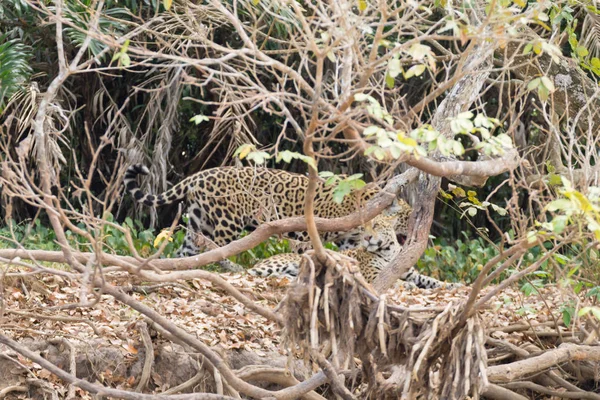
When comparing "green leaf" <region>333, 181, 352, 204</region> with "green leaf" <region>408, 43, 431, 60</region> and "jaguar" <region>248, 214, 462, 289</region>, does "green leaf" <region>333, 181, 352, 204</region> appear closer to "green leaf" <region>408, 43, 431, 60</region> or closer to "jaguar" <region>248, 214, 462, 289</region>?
"green leaf" <region>408, 43, 431, 60</region>

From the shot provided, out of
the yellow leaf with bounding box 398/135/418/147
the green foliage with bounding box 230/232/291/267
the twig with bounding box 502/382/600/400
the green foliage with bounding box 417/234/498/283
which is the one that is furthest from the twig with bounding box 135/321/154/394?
the green foliage with bounding box 417/234/498/283

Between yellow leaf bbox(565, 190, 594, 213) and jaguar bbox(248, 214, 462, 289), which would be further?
jaguar bbox(248, 214, 462, 289)

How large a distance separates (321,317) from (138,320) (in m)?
1.86

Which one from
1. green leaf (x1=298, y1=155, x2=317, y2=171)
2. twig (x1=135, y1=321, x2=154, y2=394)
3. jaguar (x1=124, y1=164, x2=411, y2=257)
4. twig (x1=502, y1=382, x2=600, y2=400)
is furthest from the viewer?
jaguar (x1=124, y1=164, x2=411, y2=257)

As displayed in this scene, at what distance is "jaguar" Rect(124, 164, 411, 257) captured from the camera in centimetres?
891

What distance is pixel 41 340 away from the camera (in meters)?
5.79

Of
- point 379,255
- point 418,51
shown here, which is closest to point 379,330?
point 418,51

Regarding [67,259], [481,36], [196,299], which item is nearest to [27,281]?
[196,299]

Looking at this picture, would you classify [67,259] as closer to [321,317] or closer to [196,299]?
[321,317]

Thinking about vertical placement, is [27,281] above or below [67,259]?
below

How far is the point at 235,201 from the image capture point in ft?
29.0

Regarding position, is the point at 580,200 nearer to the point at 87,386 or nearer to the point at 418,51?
the point at 418,51

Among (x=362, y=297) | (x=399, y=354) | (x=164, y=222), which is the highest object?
(x=362, y=297)

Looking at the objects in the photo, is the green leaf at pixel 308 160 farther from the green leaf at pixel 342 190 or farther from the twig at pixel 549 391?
the twig at pixel 549 391
